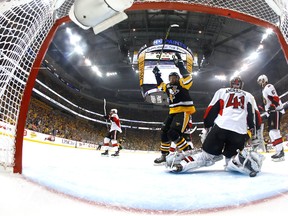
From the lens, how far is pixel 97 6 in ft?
2.41

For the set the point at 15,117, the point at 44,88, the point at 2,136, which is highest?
the point at 44,88

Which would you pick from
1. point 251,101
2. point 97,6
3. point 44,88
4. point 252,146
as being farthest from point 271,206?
point 44,88

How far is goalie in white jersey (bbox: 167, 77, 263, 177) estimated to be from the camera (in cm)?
212

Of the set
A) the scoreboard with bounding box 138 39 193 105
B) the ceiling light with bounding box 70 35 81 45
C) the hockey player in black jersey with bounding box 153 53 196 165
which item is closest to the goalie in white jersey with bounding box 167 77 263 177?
the hockey player in black jersey with bounding box 153 53 196 165

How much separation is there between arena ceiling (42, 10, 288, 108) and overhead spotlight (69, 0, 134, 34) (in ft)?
25.7

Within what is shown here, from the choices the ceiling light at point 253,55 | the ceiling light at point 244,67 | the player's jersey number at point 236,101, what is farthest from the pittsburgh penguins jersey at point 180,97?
the ceiling light at point 244,67

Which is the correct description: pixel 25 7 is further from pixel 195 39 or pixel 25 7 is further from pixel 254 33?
pixel 254 33

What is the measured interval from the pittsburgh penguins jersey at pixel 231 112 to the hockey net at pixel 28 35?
2.82 feet

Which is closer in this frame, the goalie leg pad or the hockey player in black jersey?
the goalie leg pad

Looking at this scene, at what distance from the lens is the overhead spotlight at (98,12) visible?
2.38 ft

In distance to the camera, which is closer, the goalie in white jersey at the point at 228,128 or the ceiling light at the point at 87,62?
the goalie in white jersey at the point at 228,128

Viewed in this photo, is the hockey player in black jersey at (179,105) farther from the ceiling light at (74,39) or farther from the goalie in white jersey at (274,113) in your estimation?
the ceiling light at (74,39)

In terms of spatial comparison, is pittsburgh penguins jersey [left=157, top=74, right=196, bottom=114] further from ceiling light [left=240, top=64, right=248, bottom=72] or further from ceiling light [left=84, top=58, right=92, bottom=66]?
ceiling light [left=240, top=64, right=248, bottom=72]

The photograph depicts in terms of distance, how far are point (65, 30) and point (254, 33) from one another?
8.61m
